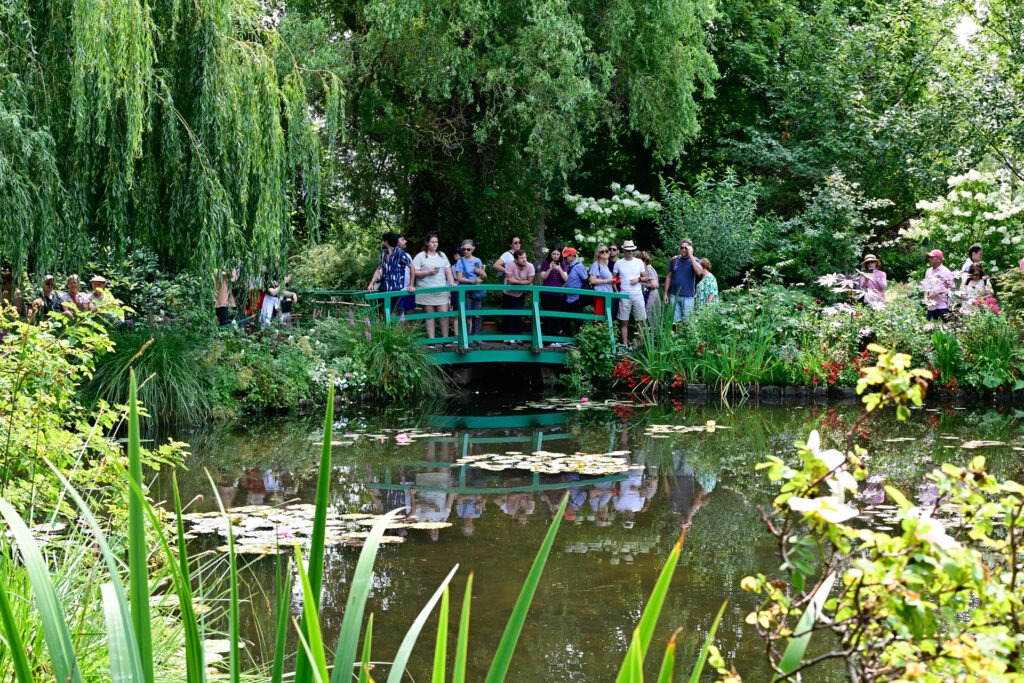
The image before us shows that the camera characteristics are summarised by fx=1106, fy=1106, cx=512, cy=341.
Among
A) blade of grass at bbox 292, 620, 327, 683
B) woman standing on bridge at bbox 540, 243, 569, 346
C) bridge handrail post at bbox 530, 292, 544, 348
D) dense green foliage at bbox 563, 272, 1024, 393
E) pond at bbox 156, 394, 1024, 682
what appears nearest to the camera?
blade of grass at bbox 292, 620, 327, 683

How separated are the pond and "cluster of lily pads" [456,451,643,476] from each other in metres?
0.12

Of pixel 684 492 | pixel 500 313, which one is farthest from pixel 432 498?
pixel 500 313

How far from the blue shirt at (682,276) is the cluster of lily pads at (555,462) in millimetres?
5312

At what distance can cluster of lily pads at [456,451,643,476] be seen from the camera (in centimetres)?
860

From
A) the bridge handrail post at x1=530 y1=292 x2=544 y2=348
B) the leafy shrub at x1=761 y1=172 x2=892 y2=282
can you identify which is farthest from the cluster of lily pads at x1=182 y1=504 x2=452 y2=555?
the leafy shrub at x1=761 y1=172 x2=892 y2=282

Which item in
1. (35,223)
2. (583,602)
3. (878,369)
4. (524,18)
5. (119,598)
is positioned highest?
(524,18)

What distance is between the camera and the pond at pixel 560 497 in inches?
191

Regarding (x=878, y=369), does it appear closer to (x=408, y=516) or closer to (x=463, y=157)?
(x=408, y=516)

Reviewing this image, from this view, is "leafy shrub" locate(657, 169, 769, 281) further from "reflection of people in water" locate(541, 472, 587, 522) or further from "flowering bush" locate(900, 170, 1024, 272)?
"reflection of people in water" locate(541, 472, 587, 522)

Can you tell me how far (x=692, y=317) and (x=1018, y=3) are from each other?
25.8 feet

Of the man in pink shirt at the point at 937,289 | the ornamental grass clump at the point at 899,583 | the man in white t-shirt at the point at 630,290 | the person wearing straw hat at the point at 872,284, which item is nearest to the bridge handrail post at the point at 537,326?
the man in white t-shirt at the point at 630,290

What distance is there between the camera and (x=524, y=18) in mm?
15258

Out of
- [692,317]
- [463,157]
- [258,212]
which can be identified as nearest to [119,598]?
[258,212]

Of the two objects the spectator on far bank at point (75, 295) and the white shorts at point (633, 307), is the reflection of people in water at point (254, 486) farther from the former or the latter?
the white shorts at point (633, 307)
